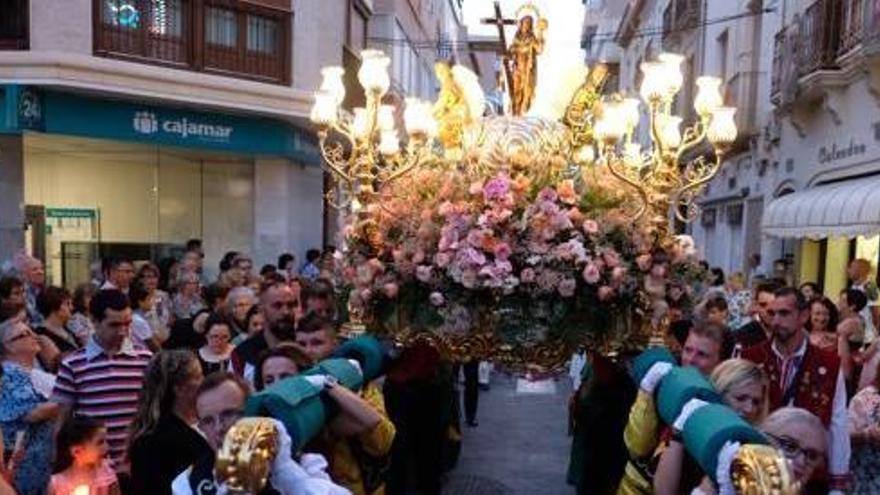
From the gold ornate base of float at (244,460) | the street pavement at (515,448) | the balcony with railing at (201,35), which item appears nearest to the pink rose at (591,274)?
the gold ornate base of float at (244,460)

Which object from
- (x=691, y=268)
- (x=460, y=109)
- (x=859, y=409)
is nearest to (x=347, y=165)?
(x=460, y=109)

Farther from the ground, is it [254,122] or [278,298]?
[254,122]

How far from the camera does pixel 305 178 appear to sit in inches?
613

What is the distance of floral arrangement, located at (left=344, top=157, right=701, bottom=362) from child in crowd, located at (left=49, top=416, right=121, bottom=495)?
138 cm

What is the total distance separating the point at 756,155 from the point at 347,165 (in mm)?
13518

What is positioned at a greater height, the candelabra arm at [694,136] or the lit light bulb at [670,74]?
the lit light bulb at [670,74]

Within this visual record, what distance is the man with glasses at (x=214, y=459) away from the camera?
2.04 metres

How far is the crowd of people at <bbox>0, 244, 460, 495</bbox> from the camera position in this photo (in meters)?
2.81

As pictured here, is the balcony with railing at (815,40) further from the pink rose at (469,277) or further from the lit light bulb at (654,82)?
the pink rose at (469,277)

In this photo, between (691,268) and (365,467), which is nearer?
(365,467)

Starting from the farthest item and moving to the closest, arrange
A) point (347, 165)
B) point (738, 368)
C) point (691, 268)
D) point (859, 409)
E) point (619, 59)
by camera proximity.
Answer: point (619, 59) < point (347, 165) < point (691, 268) < point (859, 409) < point (738, 368)

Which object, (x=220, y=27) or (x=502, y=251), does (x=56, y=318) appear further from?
(x=220, y=27)

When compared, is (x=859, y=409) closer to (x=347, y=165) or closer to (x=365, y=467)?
(x=365, y=467)

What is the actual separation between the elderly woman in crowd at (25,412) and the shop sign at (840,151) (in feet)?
36.1
